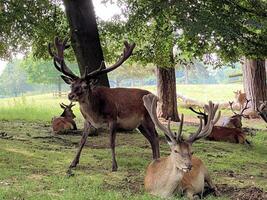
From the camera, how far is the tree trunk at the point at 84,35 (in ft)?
38.1

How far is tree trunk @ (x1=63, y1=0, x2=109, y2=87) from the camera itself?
38.1 feet

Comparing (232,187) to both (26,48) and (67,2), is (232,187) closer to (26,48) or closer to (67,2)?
(67,2)

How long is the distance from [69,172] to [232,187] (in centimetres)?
227

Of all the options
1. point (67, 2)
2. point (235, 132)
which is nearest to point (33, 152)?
point (67, 2)

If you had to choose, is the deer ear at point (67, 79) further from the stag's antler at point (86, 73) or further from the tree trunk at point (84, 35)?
the tree trunk at point (84, 35)

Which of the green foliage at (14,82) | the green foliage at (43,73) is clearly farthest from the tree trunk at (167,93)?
the green foliage at (14,82)

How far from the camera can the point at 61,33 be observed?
42.1 ft

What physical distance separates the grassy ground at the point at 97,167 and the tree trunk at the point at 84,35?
1677 mm

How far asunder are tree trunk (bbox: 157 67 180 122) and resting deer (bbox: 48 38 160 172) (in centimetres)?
949

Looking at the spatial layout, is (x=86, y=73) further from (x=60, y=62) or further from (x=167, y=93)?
(x=167, y=93)

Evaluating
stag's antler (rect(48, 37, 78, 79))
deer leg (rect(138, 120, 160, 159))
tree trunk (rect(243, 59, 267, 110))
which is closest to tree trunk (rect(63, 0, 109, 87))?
stag's antler (rect(48, 37, 78, 79))

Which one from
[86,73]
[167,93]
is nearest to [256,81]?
[167,93]

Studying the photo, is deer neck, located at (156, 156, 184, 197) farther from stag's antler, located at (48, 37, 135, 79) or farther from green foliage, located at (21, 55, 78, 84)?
green foliage, located at (21, 55, 78, 84)

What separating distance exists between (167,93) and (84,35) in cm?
665
